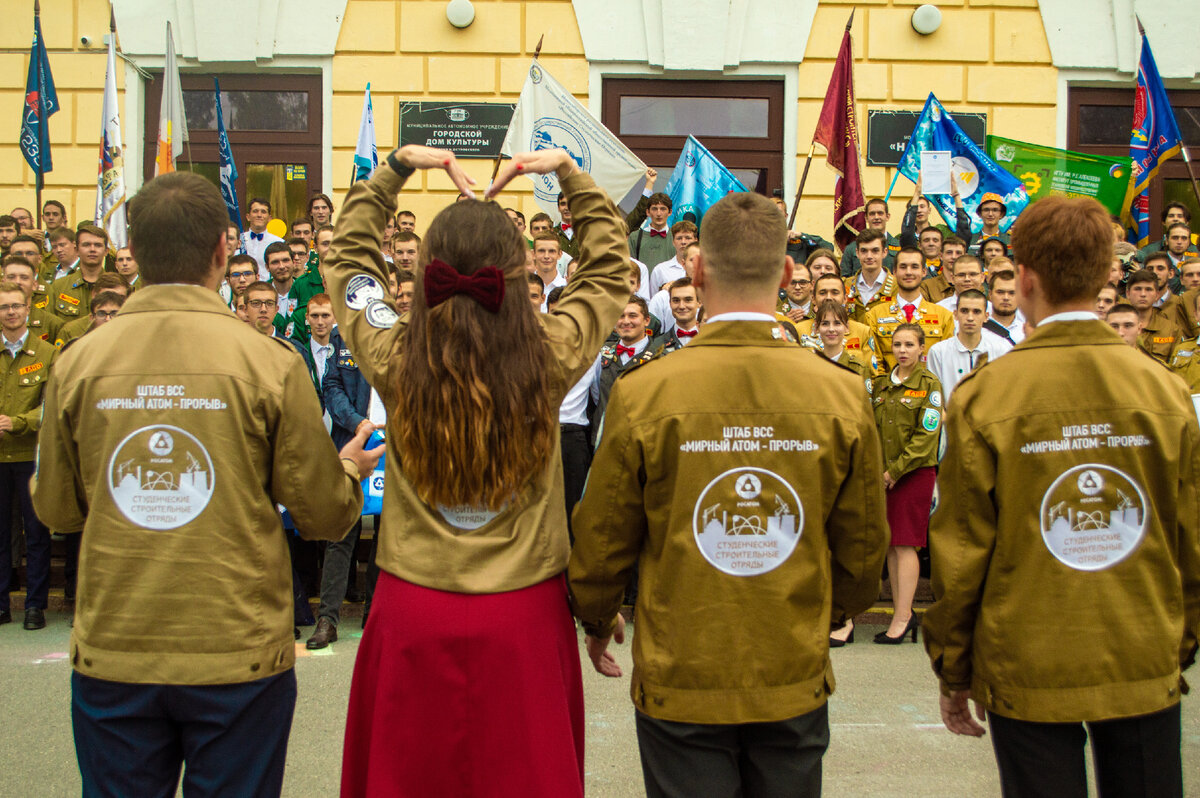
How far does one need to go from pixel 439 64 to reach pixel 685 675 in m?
11.4

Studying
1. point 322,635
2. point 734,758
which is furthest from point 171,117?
point 734,758

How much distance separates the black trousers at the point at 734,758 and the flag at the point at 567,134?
7.73 m

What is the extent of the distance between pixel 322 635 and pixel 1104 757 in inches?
184

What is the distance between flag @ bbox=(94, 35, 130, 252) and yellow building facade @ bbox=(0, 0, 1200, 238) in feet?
5.88

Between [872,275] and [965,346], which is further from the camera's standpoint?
[872,275]

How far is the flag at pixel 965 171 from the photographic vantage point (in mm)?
10641

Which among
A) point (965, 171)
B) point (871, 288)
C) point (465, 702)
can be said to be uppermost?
point (965, 171)

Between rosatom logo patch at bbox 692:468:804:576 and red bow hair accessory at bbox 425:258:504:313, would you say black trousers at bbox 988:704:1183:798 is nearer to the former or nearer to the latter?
rosatom logo patch at bbox 692:468:804:576

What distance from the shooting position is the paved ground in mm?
4352

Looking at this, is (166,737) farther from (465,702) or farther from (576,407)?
(576,407)

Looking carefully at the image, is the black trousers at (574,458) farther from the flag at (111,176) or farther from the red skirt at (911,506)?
the flag at (111,176)

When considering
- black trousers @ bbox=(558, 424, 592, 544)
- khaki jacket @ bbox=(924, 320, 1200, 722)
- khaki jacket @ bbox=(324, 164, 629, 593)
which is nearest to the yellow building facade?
black trousers @ bbox=(558, 424, 592, 544)

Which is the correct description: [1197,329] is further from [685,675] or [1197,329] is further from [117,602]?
[117,602]

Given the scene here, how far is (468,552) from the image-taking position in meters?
2.62
